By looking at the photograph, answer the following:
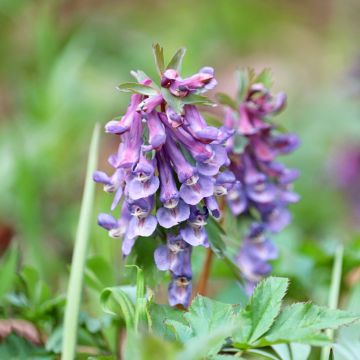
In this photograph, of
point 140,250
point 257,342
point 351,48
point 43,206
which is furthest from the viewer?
point 351,48

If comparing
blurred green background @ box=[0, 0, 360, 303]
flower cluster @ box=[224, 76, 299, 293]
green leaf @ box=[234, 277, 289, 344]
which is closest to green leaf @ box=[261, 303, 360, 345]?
green leaf @ box=[234, 277, 289, 344]

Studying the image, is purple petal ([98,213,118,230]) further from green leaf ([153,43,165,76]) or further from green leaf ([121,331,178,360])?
green leaf ([121,331,178,360])

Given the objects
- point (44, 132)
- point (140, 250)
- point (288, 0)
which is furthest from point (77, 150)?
point (288, 0)

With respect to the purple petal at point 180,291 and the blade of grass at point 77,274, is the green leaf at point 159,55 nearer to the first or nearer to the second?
the blade of grass at point 77,274

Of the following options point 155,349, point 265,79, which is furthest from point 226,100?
point 155,349

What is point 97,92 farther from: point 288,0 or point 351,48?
point 288,0

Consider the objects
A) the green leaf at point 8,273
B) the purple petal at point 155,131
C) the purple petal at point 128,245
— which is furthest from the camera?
the green leaf at point 8,273

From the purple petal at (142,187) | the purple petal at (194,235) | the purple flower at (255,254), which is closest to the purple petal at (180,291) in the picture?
the purple petal at (194,235)
